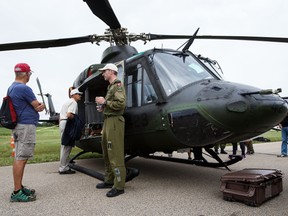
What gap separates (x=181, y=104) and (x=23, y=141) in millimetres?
2230

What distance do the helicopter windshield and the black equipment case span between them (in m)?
1.54

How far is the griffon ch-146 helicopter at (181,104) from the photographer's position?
11.6 feet

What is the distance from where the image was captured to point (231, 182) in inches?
141

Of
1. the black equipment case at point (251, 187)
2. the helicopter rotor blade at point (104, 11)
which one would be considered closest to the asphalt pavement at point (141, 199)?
the black equipment case at point (251, 187)

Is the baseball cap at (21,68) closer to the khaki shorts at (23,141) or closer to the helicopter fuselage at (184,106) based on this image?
the khaki shorts at (23,141)

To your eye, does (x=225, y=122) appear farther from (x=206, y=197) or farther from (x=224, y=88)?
(x=206, y=197)

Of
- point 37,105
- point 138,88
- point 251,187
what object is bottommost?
point 251,187

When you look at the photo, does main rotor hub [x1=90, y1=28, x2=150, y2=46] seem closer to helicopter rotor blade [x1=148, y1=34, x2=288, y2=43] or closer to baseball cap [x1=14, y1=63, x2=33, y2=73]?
helicopter rotor blade [x1=148, y1=34, x2=288, y2=43]

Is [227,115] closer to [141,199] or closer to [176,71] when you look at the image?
[176,71]

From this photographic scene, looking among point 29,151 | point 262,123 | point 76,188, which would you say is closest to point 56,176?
point 76,188

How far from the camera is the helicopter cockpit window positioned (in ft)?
15.2

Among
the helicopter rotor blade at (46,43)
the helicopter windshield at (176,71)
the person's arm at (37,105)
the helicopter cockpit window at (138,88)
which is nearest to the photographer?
the person's arm at (37,105)

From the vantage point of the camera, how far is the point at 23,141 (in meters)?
3.83

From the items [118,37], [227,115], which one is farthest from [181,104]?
[118,37]
